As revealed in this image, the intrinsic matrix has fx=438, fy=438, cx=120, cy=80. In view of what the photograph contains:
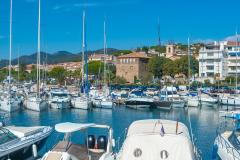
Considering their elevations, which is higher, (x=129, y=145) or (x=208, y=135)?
(x=129, y=145)

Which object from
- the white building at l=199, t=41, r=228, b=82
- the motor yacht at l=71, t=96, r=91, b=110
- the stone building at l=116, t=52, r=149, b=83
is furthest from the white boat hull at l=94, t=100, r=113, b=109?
the stone building at l=116, t=52, r=149, b=83

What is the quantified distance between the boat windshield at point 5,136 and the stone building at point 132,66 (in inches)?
4720

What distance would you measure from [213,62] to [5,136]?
99.0m

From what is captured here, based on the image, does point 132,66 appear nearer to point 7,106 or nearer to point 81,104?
point 81,104

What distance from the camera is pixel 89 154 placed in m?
17.6

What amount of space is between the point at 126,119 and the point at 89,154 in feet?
97.6

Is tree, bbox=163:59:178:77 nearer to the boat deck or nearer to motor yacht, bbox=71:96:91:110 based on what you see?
motor yacht, bbox=71:96:91:110

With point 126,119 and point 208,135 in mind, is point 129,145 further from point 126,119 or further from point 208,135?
point 126,119

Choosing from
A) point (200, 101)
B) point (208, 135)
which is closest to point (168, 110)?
point (200, 101)

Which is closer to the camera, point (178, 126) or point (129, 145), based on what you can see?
point (129, 145)

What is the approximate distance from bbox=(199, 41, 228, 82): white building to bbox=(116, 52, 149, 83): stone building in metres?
29.2

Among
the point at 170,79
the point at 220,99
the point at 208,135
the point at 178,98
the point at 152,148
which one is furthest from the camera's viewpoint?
the point at 170,79

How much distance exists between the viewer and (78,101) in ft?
185

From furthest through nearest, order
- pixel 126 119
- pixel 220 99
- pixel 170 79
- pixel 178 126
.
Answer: pixel 170 79
pixel 220 99
pixel 126 119
pixel 178 126
